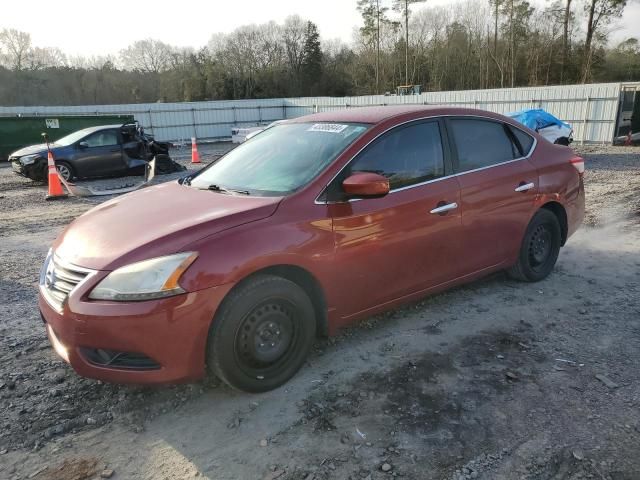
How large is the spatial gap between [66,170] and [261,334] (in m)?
11.9

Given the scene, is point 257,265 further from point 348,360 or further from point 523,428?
point 523,428

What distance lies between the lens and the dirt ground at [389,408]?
2.49m

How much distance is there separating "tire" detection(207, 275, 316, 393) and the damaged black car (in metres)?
11.7

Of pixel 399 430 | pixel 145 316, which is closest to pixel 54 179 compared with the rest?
pixel 145 316

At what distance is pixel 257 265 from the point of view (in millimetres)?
2867

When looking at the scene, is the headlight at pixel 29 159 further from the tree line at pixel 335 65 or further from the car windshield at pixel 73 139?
the tree line at pixel 335 65

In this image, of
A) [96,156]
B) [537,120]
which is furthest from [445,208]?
[537,120]

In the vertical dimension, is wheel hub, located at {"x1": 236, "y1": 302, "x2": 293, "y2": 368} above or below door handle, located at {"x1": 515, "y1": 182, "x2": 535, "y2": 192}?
below

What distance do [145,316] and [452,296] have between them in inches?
118

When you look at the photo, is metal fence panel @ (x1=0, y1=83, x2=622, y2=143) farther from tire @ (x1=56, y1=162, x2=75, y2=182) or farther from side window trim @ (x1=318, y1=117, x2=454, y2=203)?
side window trim @ (x1=318, y1=117, x2=454, y2=203)

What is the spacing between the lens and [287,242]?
9.82 feet

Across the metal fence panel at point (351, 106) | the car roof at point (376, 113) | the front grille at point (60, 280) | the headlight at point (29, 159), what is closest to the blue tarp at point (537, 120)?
the metal fence panel at point (351, 106)

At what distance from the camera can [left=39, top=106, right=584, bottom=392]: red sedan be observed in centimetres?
268

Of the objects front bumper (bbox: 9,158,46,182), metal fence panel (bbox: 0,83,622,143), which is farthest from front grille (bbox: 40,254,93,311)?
metal fence panel (bbox: 0,83,622,143)
